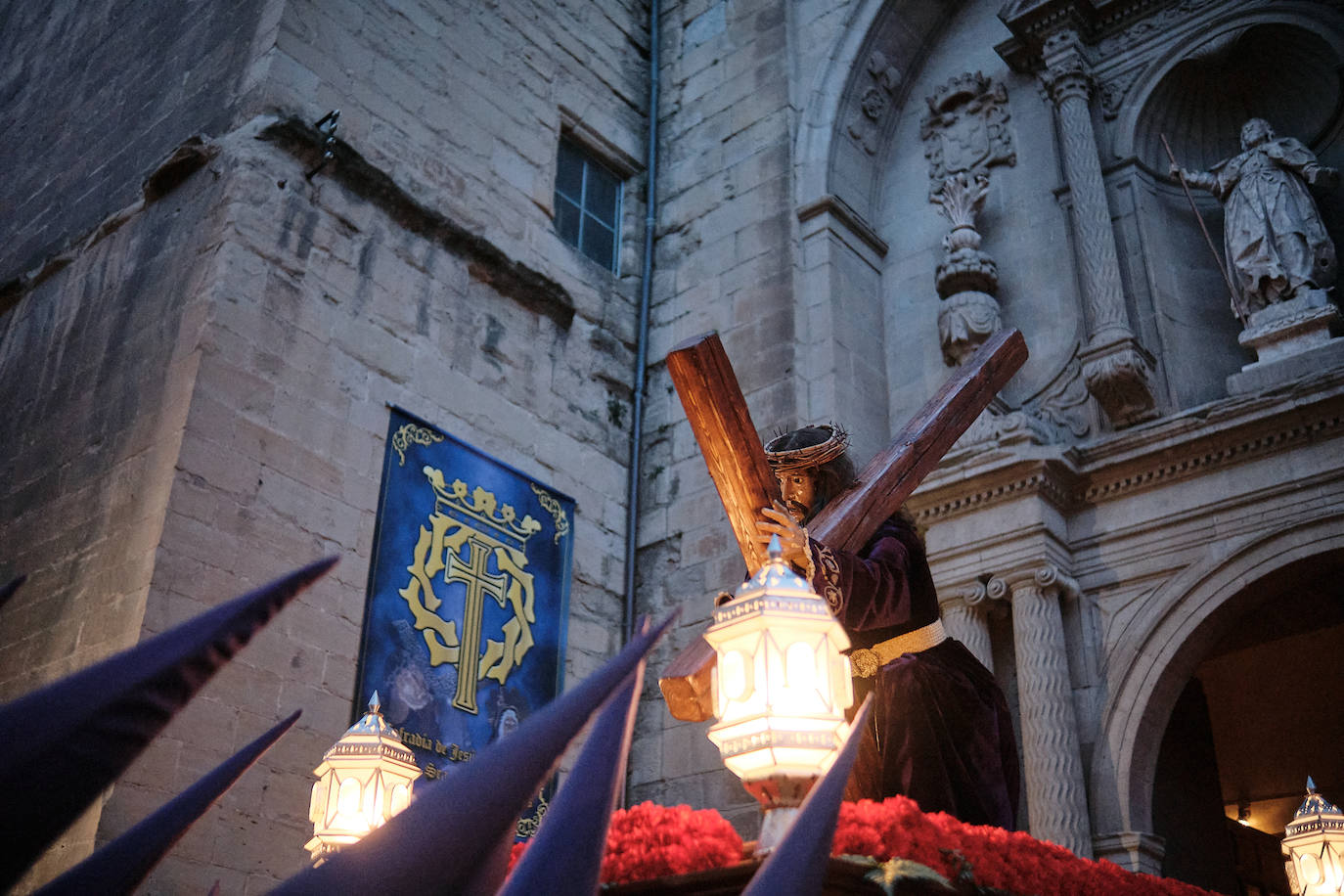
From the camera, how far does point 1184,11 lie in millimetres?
7961

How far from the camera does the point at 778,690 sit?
2.41 m

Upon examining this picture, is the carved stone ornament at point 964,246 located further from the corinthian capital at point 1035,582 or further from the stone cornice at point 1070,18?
the corinthian capital at point 1035,582

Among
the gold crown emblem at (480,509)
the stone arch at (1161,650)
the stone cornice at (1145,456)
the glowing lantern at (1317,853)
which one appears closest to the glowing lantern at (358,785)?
the gold crown emblem at (480,509)

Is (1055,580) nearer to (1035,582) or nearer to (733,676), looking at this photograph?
(1035,582)

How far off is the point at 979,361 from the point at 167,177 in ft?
16.9

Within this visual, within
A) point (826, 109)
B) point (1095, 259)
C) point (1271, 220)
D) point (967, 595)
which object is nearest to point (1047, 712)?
point (967, 595)

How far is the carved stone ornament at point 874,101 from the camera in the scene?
898cm

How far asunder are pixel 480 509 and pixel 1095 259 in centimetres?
408

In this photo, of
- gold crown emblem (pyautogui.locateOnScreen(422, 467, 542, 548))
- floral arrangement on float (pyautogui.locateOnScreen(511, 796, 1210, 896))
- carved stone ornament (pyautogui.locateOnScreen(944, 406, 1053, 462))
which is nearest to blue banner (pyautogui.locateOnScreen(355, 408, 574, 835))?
gold crown emblem (pyautogui.locateOnScreen(422, 467, 542, 548))

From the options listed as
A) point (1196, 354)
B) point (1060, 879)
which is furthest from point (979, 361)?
point (1196, 354)

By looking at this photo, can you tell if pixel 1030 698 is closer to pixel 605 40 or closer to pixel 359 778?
pixel 359 778

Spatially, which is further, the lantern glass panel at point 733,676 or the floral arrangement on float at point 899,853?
the lantern glass panel at point 733,676

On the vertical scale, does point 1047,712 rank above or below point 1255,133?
below

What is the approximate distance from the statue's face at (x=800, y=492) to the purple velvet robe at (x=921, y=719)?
223 millimetres
